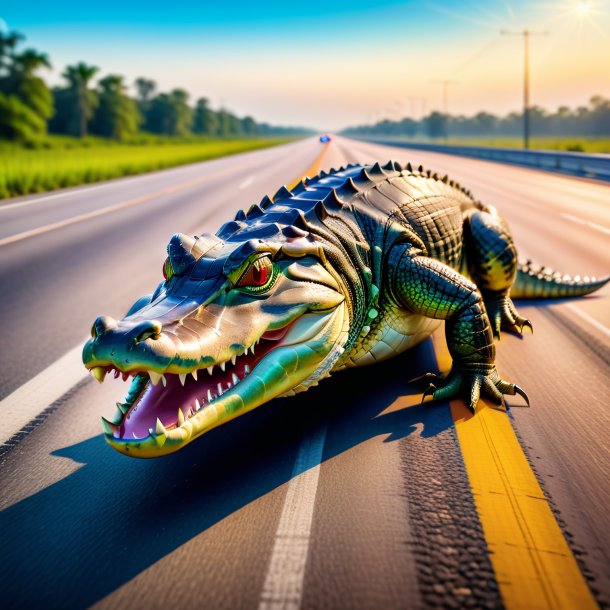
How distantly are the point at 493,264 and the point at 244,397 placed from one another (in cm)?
294

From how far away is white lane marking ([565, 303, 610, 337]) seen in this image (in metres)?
4.86

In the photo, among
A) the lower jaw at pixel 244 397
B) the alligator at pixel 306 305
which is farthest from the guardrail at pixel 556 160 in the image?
the lower jaw at pixel 244 397

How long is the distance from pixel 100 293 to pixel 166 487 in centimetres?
424

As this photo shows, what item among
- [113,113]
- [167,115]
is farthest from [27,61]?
[167,115]

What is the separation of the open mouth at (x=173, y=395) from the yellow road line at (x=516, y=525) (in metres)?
1.26

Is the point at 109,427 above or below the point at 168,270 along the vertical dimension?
A: below

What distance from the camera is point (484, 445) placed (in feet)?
9.73

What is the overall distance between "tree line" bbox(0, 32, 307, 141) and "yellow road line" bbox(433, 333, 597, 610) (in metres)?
80.2

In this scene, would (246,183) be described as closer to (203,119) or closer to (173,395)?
(173,395)

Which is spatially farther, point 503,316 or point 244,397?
point 503,316

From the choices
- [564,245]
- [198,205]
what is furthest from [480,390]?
[198,205]

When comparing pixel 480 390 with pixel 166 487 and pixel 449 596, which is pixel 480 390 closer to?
pixel 449 596

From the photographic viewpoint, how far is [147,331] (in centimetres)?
226

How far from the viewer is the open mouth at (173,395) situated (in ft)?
7.97
